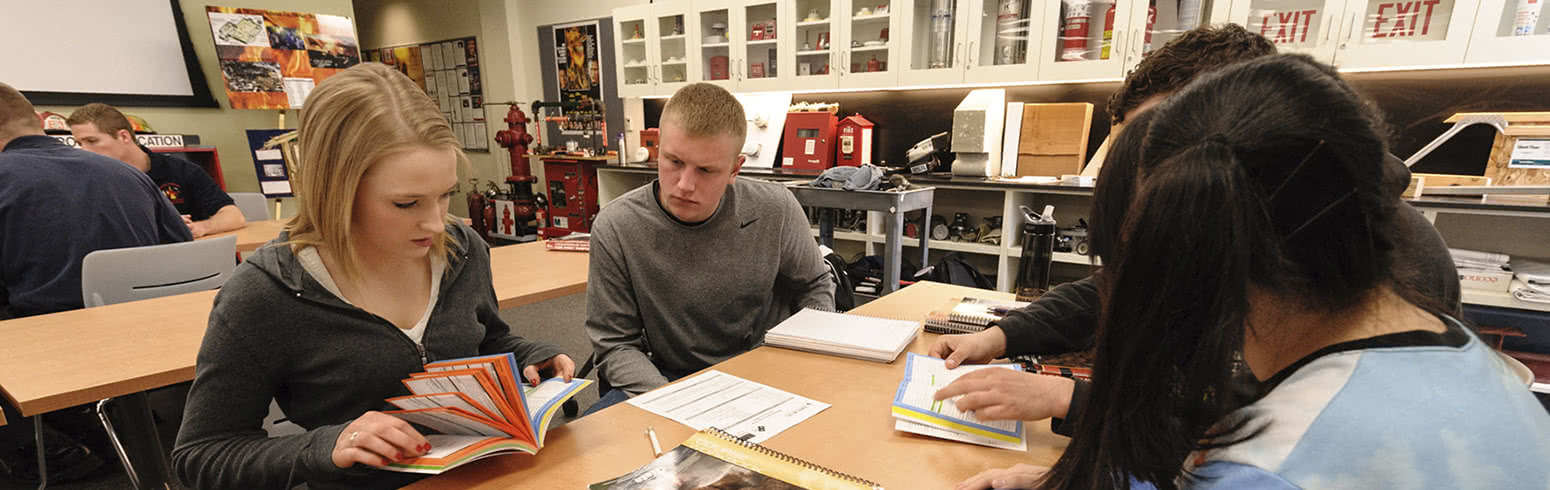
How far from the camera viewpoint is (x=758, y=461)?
81 cm

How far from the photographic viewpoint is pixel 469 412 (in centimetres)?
80

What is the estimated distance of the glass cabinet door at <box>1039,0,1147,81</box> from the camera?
305cm

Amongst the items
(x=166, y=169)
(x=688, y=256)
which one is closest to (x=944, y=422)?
(x=688, y=256)

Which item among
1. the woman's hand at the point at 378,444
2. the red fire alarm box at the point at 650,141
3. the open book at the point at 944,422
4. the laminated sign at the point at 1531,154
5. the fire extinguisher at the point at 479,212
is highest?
the laminated sign at the point at 1531,154

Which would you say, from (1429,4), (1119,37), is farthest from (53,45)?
(1429,4)

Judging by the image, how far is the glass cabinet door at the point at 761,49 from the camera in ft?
13.3

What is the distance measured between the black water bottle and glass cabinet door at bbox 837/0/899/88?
2.29m

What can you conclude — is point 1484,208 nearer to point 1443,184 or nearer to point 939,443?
point 1443,184

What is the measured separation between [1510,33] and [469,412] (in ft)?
12.5

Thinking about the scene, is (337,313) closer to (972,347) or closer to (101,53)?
(972,347)

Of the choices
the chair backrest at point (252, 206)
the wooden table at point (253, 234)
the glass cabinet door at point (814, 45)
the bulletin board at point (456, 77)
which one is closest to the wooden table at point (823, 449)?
the wooden table at point (253, 234)

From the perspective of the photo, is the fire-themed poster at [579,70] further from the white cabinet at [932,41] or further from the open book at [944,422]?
the open book at [944,422]

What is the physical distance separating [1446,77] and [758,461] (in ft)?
12.4

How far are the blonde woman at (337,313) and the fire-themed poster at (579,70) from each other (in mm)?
4574
